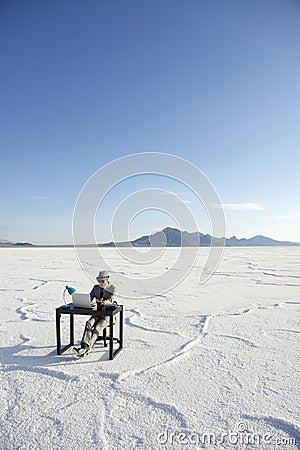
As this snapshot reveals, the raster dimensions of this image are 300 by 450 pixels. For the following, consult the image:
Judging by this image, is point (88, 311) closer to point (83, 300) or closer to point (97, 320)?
A: point (83, 300)

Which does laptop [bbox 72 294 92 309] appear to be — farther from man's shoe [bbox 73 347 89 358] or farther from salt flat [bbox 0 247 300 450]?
salt flat [bbox 0 247 300 450]

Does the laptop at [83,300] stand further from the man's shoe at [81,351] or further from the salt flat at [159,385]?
the salt flat at [159,385]

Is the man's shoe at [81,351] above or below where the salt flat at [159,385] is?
above

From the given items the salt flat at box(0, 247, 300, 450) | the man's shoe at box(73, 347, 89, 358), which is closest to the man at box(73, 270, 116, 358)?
the man's shoe at box(73, 347, 89, 358)

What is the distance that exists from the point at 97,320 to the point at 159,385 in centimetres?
96

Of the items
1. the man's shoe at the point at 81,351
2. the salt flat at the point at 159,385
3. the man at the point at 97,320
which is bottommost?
the salt flat at the point at 159,385

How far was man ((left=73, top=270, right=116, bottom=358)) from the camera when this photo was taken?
2.99 meters

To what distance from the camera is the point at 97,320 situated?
10.3ft

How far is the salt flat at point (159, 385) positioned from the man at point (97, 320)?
12cm

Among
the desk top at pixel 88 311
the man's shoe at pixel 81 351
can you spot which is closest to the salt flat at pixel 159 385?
the man's shoe at pixel 81 351

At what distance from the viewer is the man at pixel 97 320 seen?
9.80 feet

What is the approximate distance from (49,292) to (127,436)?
481 centimetres

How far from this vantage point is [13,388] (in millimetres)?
2412

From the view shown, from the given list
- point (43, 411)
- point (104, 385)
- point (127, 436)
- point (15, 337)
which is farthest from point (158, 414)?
point (15, 337)
